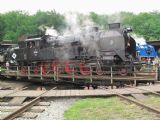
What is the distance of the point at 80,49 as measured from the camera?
877 inches

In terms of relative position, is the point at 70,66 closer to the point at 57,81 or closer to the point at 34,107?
the point at 57,81

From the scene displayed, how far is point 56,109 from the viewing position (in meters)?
9.88

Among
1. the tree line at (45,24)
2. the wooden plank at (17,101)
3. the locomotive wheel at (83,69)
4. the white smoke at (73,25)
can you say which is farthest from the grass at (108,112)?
the tree line at (45,24)

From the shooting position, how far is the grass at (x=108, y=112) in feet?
25.9

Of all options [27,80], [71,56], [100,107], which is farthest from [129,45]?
[100,107]

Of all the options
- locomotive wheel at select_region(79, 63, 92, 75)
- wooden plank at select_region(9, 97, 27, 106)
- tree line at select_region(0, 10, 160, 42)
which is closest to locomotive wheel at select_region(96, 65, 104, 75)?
locomotive wheel at select_region(79, 63, 92, 75)

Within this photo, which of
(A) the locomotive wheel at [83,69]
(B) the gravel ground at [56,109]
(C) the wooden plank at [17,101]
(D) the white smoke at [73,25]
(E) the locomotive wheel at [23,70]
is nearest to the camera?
(B) the gravel ground at [56,109]

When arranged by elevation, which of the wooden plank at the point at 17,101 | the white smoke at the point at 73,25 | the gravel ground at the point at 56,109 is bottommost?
the gravel ground at the point at 56,109

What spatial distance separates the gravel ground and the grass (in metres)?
0.24

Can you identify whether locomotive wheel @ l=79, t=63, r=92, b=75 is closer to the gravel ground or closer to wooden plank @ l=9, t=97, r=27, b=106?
the gravel ground

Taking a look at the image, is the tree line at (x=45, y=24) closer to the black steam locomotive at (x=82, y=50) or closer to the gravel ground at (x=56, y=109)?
the black steam locomotive at (x=82, y=50)

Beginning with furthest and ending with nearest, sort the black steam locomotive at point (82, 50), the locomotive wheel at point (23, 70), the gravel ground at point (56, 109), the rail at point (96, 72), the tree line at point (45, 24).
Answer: the tree line at point (45, 24)
the locomotive wheel at point (23, 70)
the black steam locomotive at point (82, 50)
the rail at point (96, 72)
the gravel ground at point (56, 109)

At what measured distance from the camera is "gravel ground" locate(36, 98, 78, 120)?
8.55 metres

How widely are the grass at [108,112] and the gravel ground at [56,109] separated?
24 cm
